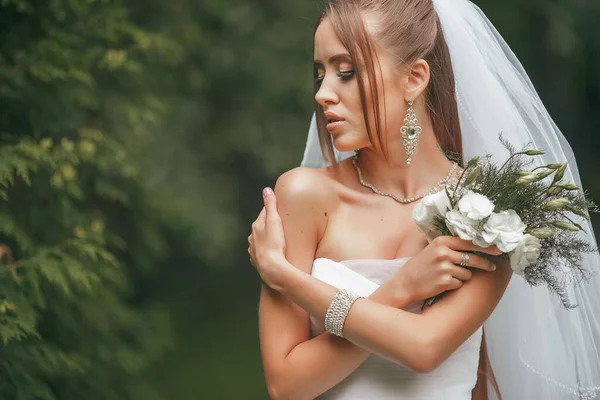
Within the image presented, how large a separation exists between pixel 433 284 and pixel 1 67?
2.56m

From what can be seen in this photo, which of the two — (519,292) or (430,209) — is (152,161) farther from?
(430,209)

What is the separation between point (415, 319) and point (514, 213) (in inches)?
14.8

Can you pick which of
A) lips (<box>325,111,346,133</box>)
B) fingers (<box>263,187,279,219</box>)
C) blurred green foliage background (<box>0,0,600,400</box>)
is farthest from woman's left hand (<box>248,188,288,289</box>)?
blurred green foliage background (<box>0,0,600,400</box>)

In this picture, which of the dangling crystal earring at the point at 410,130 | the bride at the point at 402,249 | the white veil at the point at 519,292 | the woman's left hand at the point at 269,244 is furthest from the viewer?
the white veil at the point at 519,292

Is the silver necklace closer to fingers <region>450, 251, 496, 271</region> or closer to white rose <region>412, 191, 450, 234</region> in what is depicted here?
white rose <region>412, 191, 450, 234</region>

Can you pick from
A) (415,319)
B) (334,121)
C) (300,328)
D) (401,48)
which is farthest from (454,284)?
(401,48)

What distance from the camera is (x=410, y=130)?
109 inches

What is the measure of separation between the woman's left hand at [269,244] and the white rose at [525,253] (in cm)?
61

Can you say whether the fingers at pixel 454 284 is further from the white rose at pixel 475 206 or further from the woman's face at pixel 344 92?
the woman's face at pixel 344 92

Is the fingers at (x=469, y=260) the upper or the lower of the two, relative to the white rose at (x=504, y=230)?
lower

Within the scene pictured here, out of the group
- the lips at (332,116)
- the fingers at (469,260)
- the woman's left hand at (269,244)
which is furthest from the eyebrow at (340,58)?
the fingers at (469,260)

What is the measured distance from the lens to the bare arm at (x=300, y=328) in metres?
2.56

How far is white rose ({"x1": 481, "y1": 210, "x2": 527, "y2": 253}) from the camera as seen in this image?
2406mm

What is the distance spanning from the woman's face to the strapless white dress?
34cm
